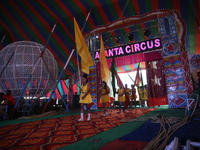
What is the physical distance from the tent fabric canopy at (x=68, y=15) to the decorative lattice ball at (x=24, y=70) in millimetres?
2151

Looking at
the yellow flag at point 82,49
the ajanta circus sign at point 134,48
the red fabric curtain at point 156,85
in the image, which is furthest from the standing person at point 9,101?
the red fabric curtain at point 156,85

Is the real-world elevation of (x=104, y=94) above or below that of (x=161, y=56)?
below

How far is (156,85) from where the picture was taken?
7.93 meters

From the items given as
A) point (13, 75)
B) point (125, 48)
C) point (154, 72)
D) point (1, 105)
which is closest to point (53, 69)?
point (13, 75)

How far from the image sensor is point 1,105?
5227 millimetres

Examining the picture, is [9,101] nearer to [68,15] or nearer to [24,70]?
[24,70]

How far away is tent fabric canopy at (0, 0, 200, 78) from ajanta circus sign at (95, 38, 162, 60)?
103cm

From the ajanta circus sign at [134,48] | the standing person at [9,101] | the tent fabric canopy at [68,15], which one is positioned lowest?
the standing person at [9,101]

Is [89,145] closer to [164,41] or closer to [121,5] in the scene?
[164,41]

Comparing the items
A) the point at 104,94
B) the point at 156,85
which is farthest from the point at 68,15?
the point at 156,85

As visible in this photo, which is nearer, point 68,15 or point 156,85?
point 156,85

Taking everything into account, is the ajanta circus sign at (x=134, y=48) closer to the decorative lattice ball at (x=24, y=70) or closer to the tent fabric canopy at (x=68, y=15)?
the tent fabric canopy at (x=68, y=15)

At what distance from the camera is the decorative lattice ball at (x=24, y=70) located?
612 centimetres

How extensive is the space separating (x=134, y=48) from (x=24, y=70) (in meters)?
5.54
